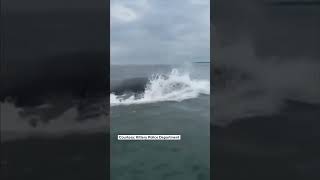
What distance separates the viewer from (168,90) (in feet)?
9.60

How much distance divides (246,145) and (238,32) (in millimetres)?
744

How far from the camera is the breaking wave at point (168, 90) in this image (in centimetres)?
291

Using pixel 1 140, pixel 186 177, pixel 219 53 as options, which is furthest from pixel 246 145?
pixel 1 140

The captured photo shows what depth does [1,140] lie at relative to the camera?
9.78 feet

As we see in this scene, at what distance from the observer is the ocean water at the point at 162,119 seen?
2.91 meters

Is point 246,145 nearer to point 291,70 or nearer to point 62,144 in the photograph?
point 291,70

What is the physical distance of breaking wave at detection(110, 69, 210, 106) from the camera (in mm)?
2908

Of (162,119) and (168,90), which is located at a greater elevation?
(168,90)

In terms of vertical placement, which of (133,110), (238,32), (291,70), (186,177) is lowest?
(186,177)

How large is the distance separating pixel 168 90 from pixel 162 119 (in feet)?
0.64

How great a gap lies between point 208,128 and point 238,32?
2.16 ft

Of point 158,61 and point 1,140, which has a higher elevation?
point 158,61

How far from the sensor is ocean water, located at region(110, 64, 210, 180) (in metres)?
2.91

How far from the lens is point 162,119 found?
2916 millimetres
